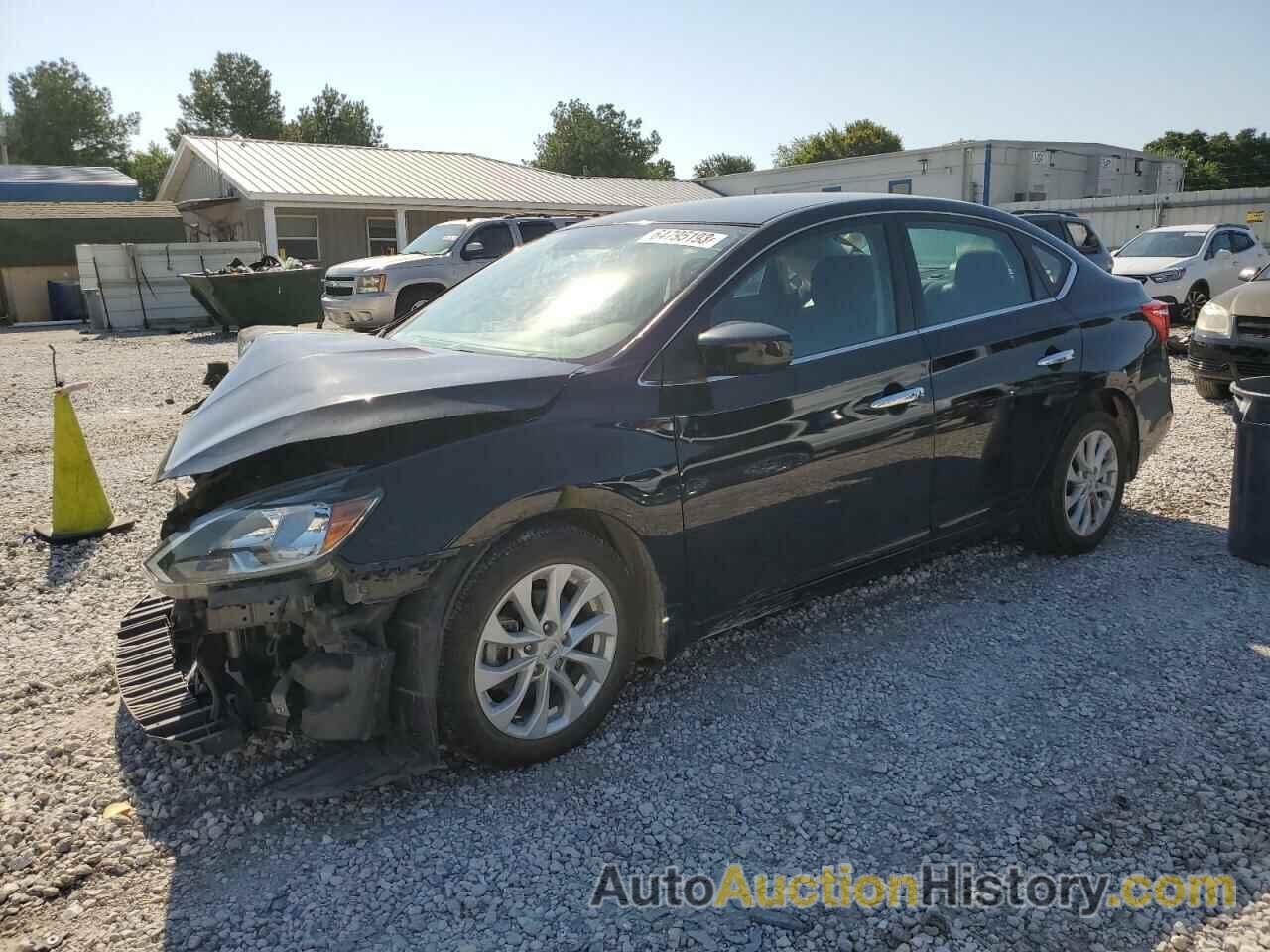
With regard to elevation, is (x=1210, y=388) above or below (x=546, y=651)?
above

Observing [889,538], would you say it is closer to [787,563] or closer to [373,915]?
[787,563]

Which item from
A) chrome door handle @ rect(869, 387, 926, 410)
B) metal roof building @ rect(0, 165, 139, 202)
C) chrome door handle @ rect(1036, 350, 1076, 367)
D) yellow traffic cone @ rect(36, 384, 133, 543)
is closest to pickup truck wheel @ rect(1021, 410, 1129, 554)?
chrome door handle @ rect(1036, 350, 1076, 367)

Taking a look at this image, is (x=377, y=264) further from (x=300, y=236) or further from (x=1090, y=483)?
(x=300, y=236)

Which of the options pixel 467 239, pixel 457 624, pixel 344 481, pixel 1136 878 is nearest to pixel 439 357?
pixel 344 481

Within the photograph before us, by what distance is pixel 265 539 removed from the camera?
270 cm

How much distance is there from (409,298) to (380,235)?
49.8 ft

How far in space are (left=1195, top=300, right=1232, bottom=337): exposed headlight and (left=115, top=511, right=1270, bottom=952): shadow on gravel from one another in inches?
225

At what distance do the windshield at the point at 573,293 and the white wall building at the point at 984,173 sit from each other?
2844 centimetres

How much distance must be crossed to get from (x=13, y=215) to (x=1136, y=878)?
31.1m

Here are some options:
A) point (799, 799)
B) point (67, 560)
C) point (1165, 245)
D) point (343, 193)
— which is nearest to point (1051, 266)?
point (799, 799)

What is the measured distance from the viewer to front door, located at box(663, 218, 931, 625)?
3381 millimetres

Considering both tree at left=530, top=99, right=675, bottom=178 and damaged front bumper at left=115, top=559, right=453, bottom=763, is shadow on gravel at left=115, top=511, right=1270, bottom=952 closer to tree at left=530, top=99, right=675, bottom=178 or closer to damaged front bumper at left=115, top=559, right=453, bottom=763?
damaged front bumper at left=115, top=559, right=453, bottom=763

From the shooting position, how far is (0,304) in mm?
26906

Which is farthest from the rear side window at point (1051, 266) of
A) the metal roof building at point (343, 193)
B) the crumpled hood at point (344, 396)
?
the metal roof building at point (343, 193)
